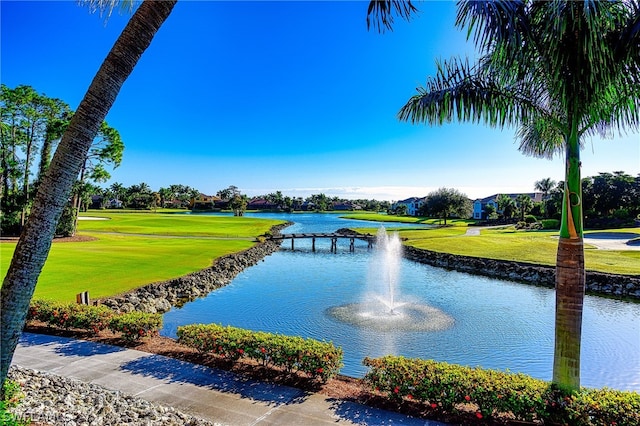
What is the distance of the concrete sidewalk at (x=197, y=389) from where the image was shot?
22.4 feet

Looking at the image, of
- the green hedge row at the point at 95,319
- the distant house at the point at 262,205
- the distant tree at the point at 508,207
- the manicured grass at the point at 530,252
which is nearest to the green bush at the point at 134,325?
the green hedge row at the point at 95,319

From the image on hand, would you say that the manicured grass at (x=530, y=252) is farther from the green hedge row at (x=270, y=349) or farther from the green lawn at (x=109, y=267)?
the green hedge row at (x=270, y=349)

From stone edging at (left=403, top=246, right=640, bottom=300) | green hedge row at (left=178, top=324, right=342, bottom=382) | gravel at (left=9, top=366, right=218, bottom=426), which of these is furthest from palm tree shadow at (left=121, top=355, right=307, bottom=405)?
stone edging at (left=403, top=246, right=640, bottom=300)

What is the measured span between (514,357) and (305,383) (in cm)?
952

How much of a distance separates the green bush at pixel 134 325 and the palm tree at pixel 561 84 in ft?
31.6

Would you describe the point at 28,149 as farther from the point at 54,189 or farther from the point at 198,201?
the point at 198,201

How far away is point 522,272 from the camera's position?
3084cm

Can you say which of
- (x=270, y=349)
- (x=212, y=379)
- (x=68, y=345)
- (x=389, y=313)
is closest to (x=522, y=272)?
(x=389, y=313)

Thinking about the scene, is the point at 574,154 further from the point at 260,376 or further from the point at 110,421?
the point at 110,421

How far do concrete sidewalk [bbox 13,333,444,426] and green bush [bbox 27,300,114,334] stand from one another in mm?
1254

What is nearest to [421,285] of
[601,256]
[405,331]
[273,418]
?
[405,331]

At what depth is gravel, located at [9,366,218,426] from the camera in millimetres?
5434

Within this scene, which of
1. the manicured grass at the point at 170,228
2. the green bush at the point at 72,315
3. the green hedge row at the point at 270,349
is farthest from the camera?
the manicured grass at the point at 170,228

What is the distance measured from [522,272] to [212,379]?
1185 inches
